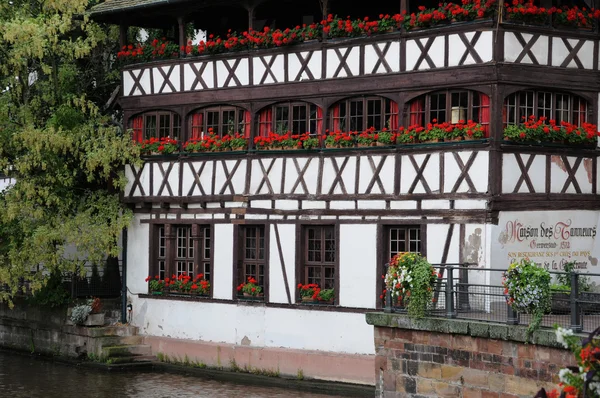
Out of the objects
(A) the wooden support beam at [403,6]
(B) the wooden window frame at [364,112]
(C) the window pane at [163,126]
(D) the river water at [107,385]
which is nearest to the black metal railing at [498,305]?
(B) the wooden window frame at [364,112]

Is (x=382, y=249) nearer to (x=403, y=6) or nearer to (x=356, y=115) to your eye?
(x=356, y=115)

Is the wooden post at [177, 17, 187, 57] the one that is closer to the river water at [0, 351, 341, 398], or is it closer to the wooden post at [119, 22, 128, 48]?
the wooden post at [119, 22, 128, 48]

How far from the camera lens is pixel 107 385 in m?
27.3

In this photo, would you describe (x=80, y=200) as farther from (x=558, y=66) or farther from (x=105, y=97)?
(x=558, y=66)

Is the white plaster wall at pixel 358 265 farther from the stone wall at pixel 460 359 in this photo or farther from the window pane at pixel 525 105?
the stone wall at pixel 460 359

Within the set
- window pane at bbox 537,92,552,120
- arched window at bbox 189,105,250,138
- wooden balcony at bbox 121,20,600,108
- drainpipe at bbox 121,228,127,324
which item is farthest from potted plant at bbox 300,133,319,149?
drainpipe at bbox 121,228,127,324

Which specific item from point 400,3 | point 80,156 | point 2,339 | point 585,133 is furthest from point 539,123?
point 2,339

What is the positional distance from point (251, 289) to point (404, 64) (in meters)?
6.06

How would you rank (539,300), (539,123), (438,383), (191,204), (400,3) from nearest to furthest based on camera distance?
(539,300) < (438,383) < (539,123) < (400,3) < (191,204)

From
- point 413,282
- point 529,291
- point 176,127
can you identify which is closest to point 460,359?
point 413,282

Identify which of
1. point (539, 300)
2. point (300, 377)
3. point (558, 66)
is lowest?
point (300, 377)

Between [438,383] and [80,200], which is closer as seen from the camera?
[438,383]

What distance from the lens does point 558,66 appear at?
25.1m

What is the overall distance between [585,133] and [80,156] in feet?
37.7
